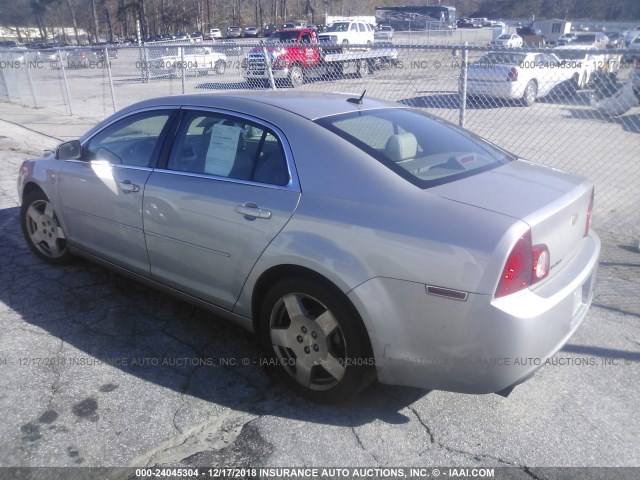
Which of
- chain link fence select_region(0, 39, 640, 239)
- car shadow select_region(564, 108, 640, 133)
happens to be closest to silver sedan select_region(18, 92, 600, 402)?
chain link fence select_region(0, 39, 640, 239)

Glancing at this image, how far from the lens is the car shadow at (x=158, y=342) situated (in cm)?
306

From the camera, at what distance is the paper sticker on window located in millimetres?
3355

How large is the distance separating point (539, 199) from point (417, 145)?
2.68 ft

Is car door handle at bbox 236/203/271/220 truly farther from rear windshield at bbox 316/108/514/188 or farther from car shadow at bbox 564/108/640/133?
car shadow at bbox 564/108/640/133

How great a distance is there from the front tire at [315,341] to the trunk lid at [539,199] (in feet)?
2.57

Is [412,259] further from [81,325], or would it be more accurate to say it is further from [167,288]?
[81,325]

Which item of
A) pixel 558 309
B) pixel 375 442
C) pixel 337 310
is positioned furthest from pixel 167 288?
pixel 558 309

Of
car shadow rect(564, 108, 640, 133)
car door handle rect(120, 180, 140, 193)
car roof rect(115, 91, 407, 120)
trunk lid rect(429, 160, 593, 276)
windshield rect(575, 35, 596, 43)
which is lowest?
windshield rect(575, 35, 596, 43)

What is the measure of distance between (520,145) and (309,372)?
766 centimetres

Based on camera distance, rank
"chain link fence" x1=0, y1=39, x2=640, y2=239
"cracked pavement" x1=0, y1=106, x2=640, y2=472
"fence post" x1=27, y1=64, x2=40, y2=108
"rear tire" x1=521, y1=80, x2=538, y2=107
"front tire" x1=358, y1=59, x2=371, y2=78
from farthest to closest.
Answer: "fence post" x1=27, y1=64, x2=40, y2=108, "front tire" x1=358, y1=59, x2=371, y2=78, "rear tire" x1=521, y1=80, x2=538, y2=107, "chain link fence" x1=0, y1=39, x2=640, y2=239, "cracked pavement" x1=0, y1=106, x2=640, y2=472

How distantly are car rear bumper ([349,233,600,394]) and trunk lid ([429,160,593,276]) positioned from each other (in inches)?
8.2

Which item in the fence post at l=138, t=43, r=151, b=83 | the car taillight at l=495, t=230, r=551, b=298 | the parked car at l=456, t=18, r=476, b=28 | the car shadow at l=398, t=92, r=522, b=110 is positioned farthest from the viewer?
the parked car at l=456, t=18, r=476, b=28

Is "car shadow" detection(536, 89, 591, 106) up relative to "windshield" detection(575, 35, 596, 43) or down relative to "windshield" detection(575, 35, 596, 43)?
up

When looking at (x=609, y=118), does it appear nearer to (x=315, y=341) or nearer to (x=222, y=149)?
(x=222, y=149)
